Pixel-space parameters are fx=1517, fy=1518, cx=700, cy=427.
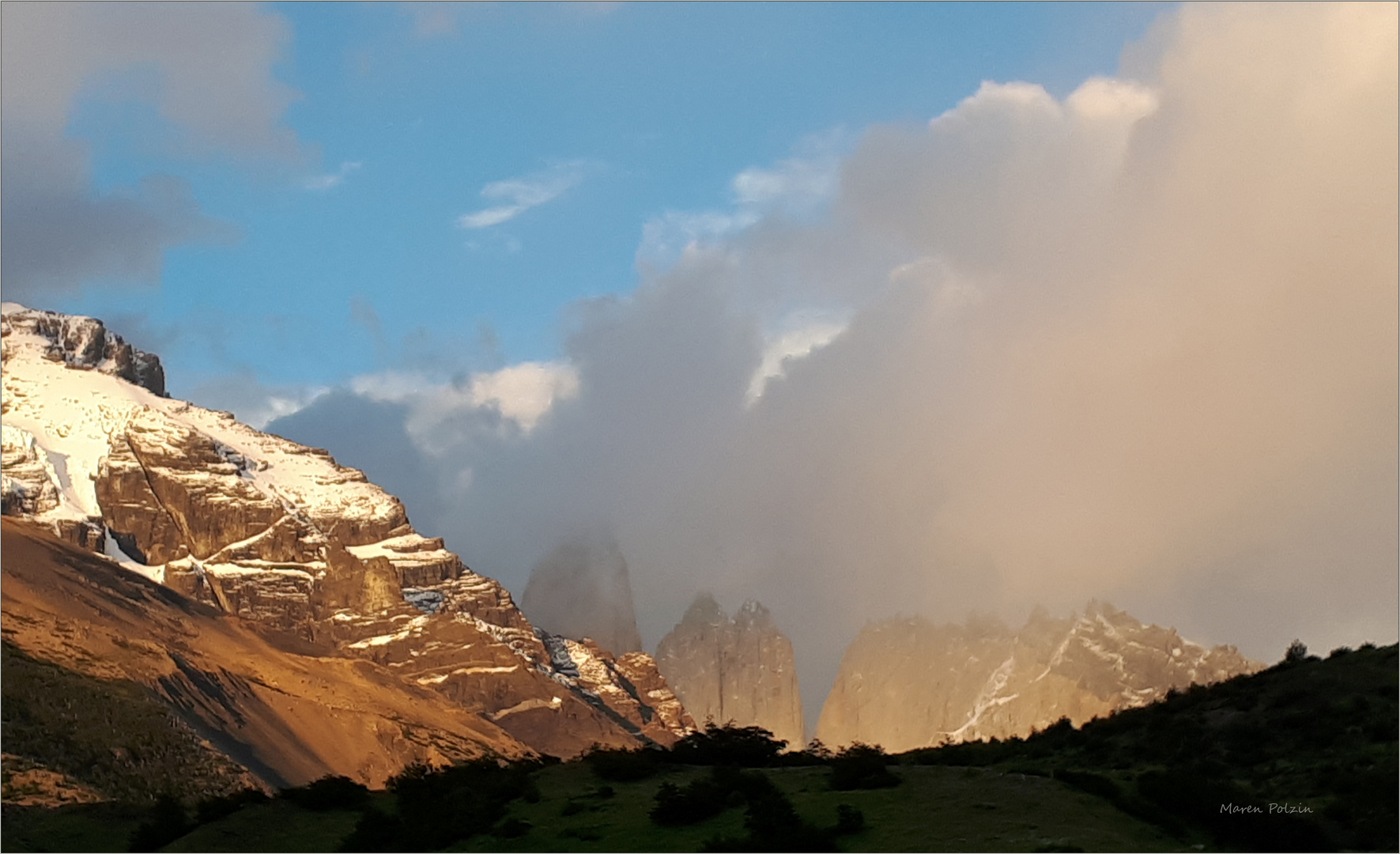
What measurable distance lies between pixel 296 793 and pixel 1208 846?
31.4 metres

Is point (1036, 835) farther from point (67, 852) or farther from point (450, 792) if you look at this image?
point (67, 852)

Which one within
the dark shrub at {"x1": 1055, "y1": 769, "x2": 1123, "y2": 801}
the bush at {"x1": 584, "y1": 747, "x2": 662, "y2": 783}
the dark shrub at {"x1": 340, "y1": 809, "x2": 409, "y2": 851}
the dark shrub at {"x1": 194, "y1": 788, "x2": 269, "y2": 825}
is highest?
the bush at {"x1": 584, "y1": 747, "x2": 662, "y2": 783}

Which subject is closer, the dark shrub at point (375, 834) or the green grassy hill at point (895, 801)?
the green grassy hill at point (895, 801)

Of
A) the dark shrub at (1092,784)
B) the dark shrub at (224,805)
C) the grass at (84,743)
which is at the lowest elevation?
the dark shrub at (224,805)

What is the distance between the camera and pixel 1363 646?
69812 mm

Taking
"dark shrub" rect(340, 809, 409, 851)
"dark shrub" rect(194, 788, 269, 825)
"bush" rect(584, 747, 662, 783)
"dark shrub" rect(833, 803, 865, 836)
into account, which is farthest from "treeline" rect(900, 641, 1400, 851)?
"dark shrub" rect(194, 788, 269, 825)

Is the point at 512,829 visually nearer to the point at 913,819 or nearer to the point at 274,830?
the point at 274,830

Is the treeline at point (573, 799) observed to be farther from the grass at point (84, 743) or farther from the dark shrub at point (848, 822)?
the grass at point (84, 743)

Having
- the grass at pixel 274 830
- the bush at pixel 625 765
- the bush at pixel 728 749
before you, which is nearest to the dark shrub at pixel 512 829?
the grass at pixel 274 830

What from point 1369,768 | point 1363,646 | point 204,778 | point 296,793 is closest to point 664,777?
point 296,793

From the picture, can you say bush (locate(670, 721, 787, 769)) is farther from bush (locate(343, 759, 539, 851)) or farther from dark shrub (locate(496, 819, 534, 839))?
dark shrub (locate(496, 819, 534, 839))

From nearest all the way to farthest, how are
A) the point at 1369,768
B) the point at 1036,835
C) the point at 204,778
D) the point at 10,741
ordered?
the point at 1036,835
the point at 1369,768
the point at 10,741
the point at 204,778

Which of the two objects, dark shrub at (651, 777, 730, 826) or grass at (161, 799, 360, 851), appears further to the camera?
grass at (161, 799, 360, 851)

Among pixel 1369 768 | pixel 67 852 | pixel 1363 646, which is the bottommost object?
pixel 67 852
